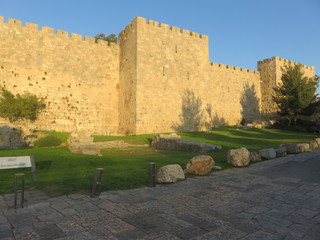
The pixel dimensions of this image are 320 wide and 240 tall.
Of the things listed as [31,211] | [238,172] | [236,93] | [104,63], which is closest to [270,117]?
[236,93]

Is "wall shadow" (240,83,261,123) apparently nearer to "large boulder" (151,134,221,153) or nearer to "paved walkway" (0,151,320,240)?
"large boulder" (151,134,221,153)

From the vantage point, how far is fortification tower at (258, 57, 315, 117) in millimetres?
27531

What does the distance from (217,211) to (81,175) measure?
3448 millimetres

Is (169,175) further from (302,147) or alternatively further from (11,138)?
(11,138)

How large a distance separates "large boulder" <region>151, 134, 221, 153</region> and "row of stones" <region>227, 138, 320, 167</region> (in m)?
2.36

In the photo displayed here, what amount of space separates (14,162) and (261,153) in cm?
764

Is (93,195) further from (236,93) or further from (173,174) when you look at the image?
(236,93)

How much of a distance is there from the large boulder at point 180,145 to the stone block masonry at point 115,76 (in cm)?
565

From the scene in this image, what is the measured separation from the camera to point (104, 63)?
2064 centimetres

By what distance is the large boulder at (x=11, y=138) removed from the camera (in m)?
11.4

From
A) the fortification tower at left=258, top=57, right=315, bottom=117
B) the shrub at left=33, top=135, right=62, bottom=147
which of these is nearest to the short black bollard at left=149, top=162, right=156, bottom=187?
the shrub at left=33, top=135, right=62, bottom=147

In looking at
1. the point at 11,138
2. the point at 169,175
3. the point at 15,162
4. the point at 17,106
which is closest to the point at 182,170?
the point at 169,175

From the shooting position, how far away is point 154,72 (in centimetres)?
1945

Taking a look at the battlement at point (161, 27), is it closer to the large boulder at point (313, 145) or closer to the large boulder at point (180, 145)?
the large boulder at point (180, 145)
